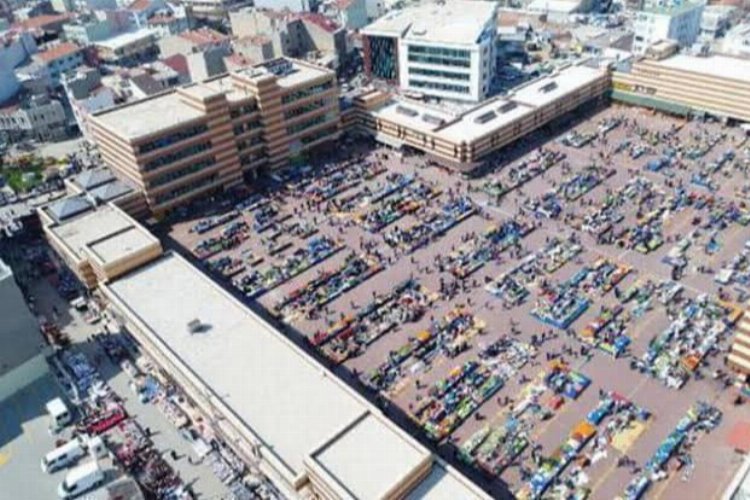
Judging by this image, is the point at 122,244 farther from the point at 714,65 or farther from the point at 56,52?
the point at 714,65

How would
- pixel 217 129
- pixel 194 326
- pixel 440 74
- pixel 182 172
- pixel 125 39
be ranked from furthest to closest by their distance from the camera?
pixel 125 39 → pixel 440 74 → pixel 217 129 → pixel 182 172 → pixel 194 326

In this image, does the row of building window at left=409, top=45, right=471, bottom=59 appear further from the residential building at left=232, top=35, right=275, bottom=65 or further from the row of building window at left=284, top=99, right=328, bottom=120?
the residential building at left=232, top=35, right=275, bottom=65

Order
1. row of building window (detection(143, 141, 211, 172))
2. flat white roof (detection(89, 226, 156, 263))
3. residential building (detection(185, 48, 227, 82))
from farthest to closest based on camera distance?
residential building (detection(185, 48, 227, 82)), row of building window (detection(143, 141, 211, 172)), flat white roof (detection(89, 226, 156, 263))

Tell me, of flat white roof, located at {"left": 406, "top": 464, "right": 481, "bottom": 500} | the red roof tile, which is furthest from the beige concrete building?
the red roof tile

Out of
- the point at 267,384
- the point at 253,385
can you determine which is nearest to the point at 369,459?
the point at 267,384

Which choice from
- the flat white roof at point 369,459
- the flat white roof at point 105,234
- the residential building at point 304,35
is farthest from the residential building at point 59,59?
the flat white roof at point 369,459

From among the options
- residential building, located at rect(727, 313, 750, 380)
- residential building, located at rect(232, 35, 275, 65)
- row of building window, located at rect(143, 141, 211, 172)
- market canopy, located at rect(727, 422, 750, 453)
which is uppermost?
residential building, located at rect(232, 35, 275, 65)
